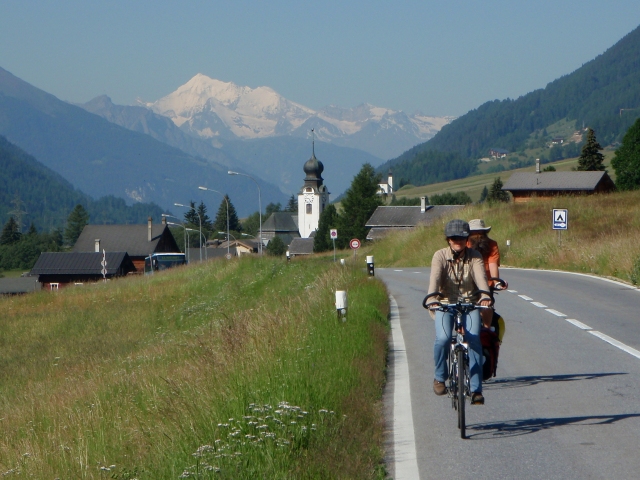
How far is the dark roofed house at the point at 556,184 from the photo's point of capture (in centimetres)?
8575

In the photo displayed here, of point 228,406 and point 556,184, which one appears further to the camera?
point 556,184

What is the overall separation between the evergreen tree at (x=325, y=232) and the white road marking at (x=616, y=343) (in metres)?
96.9

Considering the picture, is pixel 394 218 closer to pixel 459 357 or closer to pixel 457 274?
pixel 457 274

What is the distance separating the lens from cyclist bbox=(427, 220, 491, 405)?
6961 mm

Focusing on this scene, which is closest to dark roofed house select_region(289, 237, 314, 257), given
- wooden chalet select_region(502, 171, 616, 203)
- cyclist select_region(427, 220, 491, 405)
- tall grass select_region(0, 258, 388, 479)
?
wooden chalet select_region(502, 171, 616, 203)

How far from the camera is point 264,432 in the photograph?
5.88m

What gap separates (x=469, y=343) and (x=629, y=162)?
A: 94795mm

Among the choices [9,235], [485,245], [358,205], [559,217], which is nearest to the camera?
[485,245]

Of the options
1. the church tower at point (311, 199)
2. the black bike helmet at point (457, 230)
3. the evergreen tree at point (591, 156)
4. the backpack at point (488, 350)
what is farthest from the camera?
the church tower at point (311, 199)

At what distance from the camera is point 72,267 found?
3669 inches

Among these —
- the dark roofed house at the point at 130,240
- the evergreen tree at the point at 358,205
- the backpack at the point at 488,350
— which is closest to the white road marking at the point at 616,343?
the backpack at the point at 488,350

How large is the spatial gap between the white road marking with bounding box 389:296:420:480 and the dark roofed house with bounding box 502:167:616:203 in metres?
78.0

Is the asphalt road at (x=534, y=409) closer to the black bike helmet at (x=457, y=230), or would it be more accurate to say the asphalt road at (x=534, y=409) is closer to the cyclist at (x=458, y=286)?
the cyclist at (x=458, y=286)

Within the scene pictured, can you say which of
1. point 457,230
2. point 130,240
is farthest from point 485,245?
point 130,240
